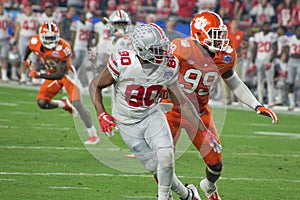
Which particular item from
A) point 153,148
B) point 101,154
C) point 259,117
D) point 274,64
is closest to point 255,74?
point 274,64

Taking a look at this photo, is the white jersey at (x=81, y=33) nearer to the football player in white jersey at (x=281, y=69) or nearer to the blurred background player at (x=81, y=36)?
the blurred background player at (x=81, y=36)

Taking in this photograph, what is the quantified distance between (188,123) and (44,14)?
12027mm

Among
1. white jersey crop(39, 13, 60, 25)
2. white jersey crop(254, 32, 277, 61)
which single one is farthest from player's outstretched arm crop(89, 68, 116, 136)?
white jersey crop(39, 13, 60, 25)

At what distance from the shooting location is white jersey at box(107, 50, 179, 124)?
18.4ft

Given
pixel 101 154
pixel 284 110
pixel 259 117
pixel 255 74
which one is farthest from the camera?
pixel 255 74

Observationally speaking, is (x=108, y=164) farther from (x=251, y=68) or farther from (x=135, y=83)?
(x=251, y=68)

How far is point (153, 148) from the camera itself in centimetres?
567

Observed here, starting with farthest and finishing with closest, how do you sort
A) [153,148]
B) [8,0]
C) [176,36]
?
[8,0], [176,36], [153,148]

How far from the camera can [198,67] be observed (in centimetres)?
633

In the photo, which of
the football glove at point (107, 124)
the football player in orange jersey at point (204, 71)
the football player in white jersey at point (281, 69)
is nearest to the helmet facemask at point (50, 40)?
the football player in orange jersey at point (204, 71)

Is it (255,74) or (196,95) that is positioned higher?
(196,95)

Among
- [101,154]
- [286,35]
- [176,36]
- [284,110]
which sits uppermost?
[176,36]

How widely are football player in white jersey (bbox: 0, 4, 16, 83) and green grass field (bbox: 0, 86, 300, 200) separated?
536 centimetres

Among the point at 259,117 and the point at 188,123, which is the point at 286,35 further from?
the point at 188,123
